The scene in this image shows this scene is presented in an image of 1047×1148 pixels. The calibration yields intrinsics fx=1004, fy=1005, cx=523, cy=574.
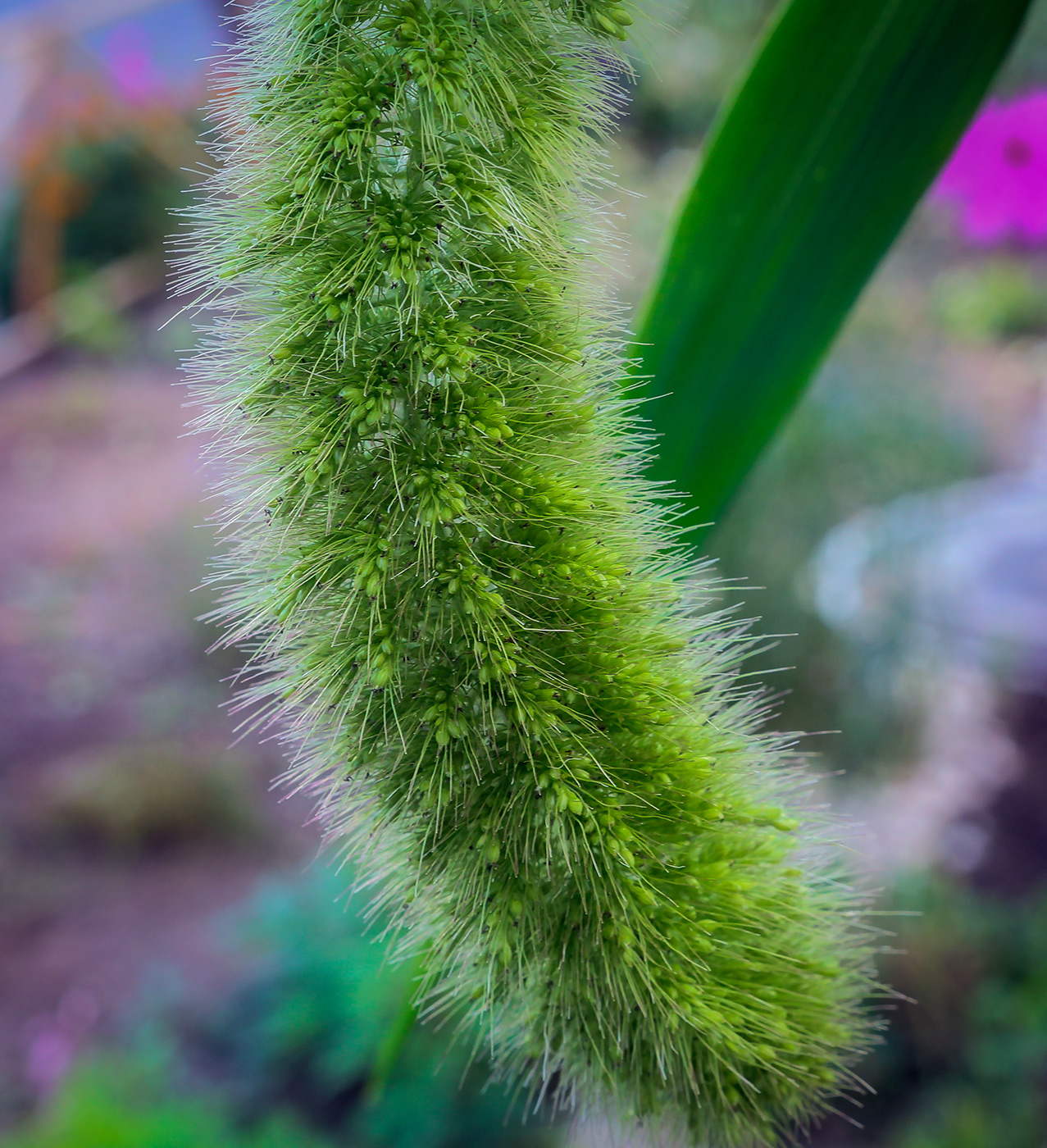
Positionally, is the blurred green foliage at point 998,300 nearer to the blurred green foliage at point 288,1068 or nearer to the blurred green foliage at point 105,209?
the blurred green foliage at point 288,1068

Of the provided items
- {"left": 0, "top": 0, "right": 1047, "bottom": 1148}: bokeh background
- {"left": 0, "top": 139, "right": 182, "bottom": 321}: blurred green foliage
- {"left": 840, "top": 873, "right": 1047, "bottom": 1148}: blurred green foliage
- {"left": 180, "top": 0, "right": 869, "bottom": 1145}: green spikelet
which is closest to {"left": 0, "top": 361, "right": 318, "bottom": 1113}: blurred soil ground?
{"left": 0, "top": 0, "right": 1047, "bottom": 1148}: bokeh background

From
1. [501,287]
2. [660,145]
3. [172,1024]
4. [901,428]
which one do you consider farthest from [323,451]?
[660,145]

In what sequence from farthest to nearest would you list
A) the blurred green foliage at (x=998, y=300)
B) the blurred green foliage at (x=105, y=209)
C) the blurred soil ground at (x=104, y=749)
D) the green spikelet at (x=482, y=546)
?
the blurred green foliage at (x=105, y=209) → the blurred green foliage at (x=998, y=300) → the blurred soil ground at (x=104, y=749) → the green spikelet at (x=482, y=546)

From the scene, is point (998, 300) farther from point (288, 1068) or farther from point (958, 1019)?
point (288, 1068)

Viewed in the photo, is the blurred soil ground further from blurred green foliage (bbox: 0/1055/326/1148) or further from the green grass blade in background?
the green grass blade in background

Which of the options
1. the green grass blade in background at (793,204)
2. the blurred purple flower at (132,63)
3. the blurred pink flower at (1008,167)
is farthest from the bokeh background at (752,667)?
the green grass blade in background at (793,204)

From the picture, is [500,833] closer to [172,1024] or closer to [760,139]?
[760,139]
